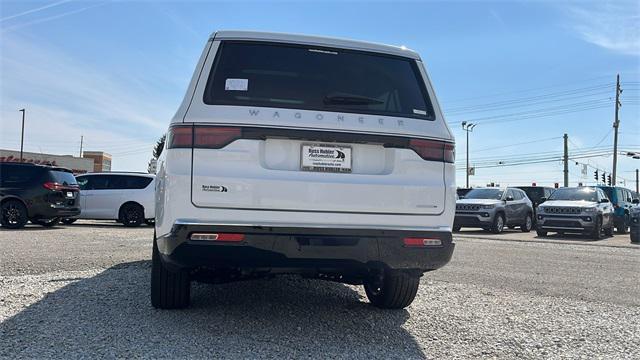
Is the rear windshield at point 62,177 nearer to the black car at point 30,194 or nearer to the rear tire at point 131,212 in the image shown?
the black car at point 30,194

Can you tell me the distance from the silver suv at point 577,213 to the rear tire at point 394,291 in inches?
535

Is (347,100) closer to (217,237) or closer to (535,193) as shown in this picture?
(217,237)

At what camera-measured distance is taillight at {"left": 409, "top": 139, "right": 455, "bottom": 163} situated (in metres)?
3.65

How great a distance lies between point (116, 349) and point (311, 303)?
201cm

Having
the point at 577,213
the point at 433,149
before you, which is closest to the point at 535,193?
the point at 577,213

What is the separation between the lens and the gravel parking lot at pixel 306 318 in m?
3.68

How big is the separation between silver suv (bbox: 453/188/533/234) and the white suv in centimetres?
1382

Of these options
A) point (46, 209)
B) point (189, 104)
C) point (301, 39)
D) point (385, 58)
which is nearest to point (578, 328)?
point (385, 58)

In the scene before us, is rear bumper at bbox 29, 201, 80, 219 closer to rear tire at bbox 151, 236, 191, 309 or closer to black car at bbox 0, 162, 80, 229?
black car at bbox 0, 162, 80, 229

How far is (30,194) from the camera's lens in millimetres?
13570

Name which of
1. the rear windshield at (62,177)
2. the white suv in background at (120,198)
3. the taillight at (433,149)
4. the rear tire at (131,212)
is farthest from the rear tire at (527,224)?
the taillight at (433,149)

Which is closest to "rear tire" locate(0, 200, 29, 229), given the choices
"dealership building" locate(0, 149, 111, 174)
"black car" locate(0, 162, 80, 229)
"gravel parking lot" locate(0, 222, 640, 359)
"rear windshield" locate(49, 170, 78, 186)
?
"black car" locate(0, 162, 80, 229)

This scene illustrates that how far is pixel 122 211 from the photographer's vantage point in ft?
52.4

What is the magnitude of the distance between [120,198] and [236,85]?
44.8 feet
